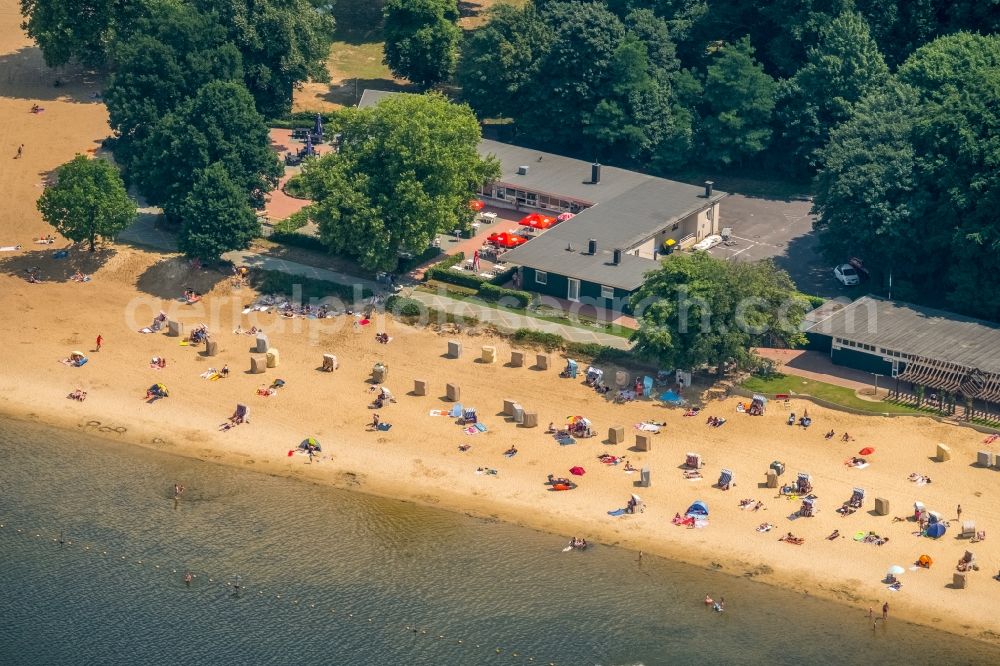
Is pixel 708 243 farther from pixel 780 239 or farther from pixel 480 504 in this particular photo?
pixel 480 504

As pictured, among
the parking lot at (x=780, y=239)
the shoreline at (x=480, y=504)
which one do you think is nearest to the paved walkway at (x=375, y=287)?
the shoreline at (x=480, y=504)

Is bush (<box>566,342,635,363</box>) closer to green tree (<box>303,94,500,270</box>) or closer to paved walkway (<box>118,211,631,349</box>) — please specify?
paved walkway (<box>118,211,631,349</box>)

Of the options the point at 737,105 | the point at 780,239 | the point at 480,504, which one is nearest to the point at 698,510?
the point at 480,504

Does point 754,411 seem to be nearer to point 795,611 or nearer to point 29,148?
point 795,611

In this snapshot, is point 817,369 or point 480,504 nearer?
point 480,504

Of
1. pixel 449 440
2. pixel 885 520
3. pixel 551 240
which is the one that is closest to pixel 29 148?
pixel 551 240

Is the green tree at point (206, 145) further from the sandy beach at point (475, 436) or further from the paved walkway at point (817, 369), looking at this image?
the paved walkway at point (817, 369)
